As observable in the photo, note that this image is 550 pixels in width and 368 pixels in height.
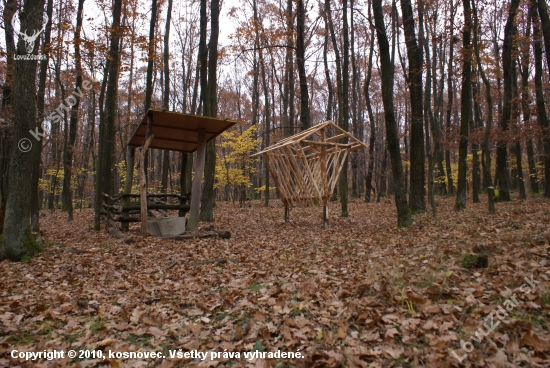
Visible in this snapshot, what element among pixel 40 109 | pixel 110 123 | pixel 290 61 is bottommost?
pixel 110 123

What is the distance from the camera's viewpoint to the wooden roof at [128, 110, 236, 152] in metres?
8.34

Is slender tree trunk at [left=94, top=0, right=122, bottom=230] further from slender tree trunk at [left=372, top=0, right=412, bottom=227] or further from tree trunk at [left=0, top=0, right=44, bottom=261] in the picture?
slender tree trunk at [left=372, top=0, right=412, bottom=227]

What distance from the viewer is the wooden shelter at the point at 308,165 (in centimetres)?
983

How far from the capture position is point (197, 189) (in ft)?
29.5

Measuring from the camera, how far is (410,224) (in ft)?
27.7

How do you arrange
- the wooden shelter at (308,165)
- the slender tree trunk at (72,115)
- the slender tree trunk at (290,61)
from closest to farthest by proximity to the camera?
the wooden shelter at (308,165) < the slender tree trunk at (72,115) < the slender tree trunk at (290,61)

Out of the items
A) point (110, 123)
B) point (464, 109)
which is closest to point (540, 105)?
point (464, 109)

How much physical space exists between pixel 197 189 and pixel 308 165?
135 inches

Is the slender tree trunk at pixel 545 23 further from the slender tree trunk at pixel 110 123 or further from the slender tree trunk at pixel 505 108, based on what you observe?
the slender tree trunk at pixel 110 123

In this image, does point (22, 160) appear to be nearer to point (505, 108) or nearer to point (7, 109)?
point (7, 109)

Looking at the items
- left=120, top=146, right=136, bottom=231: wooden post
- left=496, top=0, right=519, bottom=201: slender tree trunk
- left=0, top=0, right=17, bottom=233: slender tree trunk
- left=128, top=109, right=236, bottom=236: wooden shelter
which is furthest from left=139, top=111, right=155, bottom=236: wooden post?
left=496, top=0, right=519, bottom=201: slender tree trunk

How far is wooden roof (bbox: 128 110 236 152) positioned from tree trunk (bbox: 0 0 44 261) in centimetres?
247

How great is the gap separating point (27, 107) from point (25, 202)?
1.79 meters

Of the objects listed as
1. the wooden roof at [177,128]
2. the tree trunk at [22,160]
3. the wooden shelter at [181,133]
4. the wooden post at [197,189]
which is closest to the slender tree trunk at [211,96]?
the wooden roof at [177,128]
